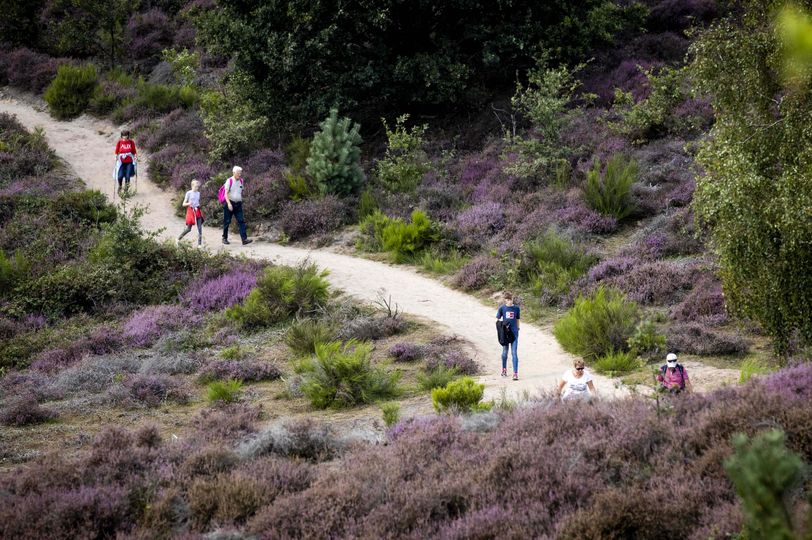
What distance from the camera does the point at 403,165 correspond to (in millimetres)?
22703

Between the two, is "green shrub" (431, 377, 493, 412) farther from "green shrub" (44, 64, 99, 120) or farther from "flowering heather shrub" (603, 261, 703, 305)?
"green shrub" (44, 64, 99, 120)

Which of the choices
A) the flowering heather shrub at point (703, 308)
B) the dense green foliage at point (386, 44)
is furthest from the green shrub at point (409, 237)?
the flowering heather shrub at point (703, 308)

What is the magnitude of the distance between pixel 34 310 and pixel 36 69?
68.9ft

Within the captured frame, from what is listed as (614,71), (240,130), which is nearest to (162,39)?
(240,130)

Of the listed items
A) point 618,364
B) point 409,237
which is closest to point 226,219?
point 409,237

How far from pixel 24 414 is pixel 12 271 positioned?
8.29m

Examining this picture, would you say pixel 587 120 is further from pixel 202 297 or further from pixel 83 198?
pixel 83 198

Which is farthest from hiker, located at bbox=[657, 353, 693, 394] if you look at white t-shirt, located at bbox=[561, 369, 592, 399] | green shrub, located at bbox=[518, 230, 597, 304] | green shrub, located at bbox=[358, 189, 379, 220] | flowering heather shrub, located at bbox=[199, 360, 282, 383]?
green shrub, located at bbox=[358, 189, 379, 220]

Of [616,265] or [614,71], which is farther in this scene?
[614,71]

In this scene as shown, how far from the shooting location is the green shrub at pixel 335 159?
869 inches

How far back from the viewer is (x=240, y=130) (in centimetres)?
2520

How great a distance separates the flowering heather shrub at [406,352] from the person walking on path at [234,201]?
8013 mm

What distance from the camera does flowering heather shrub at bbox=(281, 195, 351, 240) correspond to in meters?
21.2

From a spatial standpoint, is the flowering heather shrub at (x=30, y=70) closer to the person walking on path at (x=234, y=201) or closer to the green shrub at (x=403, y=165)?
the person walking on path at (x=234, y=201)
